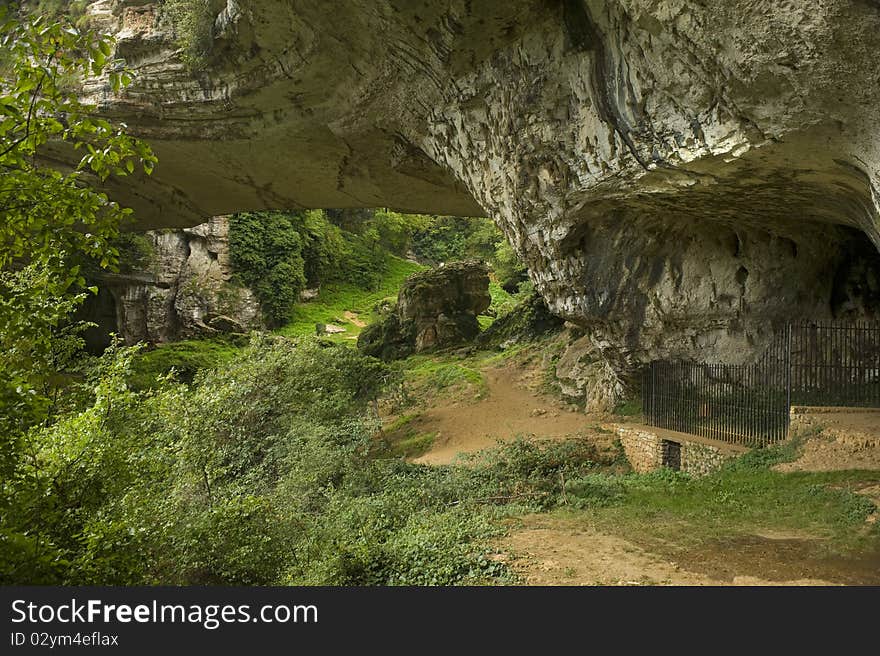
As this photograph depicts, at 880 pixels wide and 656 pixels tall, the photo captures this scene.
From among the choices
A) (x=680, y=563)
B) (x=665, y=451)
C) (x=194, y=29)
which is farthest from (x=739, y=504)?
(x=194, y=29)

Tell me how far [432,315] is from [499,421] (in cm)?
969

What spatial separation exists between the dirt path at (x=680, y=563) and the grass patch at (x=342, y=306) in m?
22.4

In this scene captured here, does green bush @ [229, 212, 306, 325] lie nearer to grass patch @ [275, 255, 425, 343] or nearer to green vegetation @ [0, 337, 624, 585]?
grass patch @ [275, 255, 425, 343]

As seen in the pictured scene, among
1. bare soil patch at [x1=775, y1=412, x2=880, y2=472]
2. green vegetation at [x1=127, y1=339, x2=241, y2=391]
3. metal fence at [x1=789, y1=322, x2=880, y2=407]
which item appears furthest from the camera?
green vegetation at [x1=127, y1=339, x2=241, y2=391]

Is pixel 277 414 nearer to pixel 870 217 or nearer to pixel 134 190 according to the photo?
pixel 134 190

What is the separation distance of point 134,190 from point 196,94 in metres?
5.89

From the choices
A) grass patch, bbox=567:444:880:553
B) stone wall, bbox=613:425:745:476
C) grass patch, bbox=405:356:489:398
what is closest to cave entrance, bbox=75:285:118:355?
grass patch, bbox=405:356:489:398

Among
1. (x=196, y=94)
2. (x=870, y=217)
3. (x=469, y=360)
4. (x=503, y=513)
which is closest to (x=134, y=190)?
(x=196, y=94)

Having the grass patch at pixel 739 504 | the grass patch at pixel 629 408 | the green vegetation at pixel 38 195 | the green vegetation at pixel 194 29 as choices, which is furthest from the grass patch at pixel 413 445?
the green vegetation at pixel 38 195

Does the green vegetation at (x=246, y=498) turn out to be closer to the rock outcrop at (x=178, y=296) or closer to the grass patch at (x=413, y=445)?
the grass patch at (x=413, y=445)

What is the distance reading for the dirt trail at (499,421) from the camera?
1403 cm

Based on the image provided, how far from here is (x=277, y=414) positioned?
12945 mm

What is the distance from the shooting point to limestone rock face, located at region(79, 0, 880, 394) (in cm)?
618

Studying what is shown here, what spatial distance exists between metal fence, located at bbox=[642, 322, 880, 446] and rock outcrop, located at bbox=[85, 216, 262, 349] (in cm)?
2019
